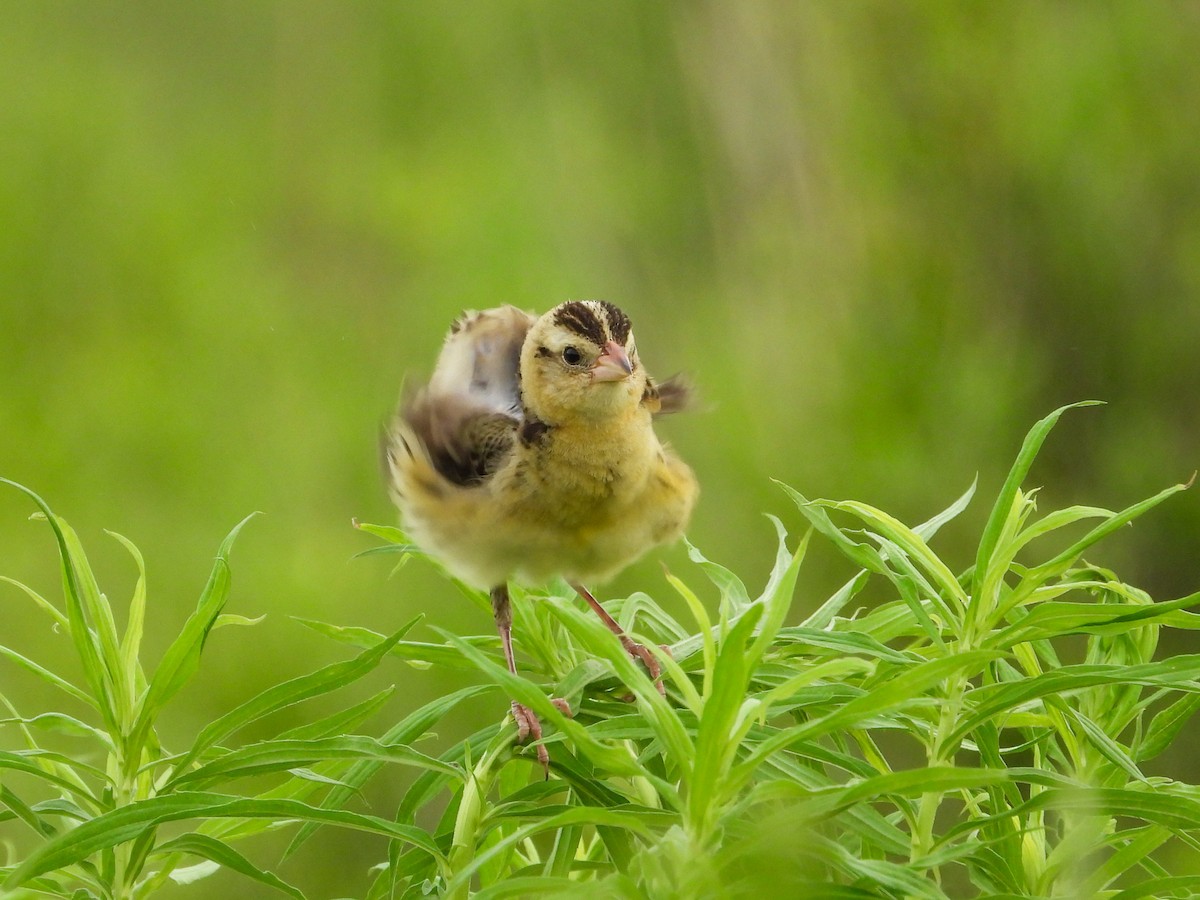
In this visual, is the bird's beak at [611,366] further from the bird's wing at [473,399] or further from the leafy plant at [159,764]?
the leafy plant at [159,764]

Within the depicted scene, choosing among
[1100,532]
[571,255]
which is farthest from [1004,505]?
[571,255]

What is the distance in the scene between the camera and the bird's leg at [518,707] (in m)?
1.01

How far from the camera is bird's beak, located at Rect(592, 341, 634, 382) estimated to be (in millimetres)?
1715

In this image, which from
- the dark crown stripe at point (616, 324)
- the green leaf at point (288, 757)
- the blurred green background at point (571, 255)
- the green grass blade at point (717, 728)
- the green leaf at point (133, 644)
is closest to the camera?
the green grass blade at point (717, 728)

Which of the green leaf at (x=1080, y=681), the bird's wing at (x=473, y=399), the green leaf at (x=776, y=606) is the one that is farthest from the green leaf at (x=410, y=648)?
the bird's wing at (x=473, y=399)

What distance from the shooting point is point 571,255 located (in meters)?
5.65

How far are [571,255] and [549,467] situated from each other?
4.03m

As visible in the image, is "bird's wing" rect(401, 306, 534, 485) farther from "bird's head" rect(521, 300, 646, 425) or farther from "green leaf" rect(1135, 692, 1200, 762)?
"green leaf" rect(1135, 692, 1200, 762)

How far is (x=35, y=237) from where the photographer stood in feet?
19.6

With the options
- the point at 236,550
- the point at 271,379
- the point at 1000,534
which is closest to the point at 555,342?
the point at 1000,534

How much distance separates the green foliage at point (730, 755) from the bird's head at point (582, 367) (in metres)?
0.62

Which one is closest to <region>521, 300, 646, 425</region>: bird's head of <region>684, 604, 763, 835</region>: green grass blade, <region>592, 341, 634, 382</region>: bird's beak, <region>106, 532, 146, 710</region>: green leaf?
<region>592, 341, 634, 382</region>: bird's beak

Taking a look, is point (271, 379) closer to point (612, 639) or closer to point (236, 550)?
point (236, 550)

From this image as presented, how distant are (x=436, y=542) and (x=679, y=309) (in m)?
4.08
